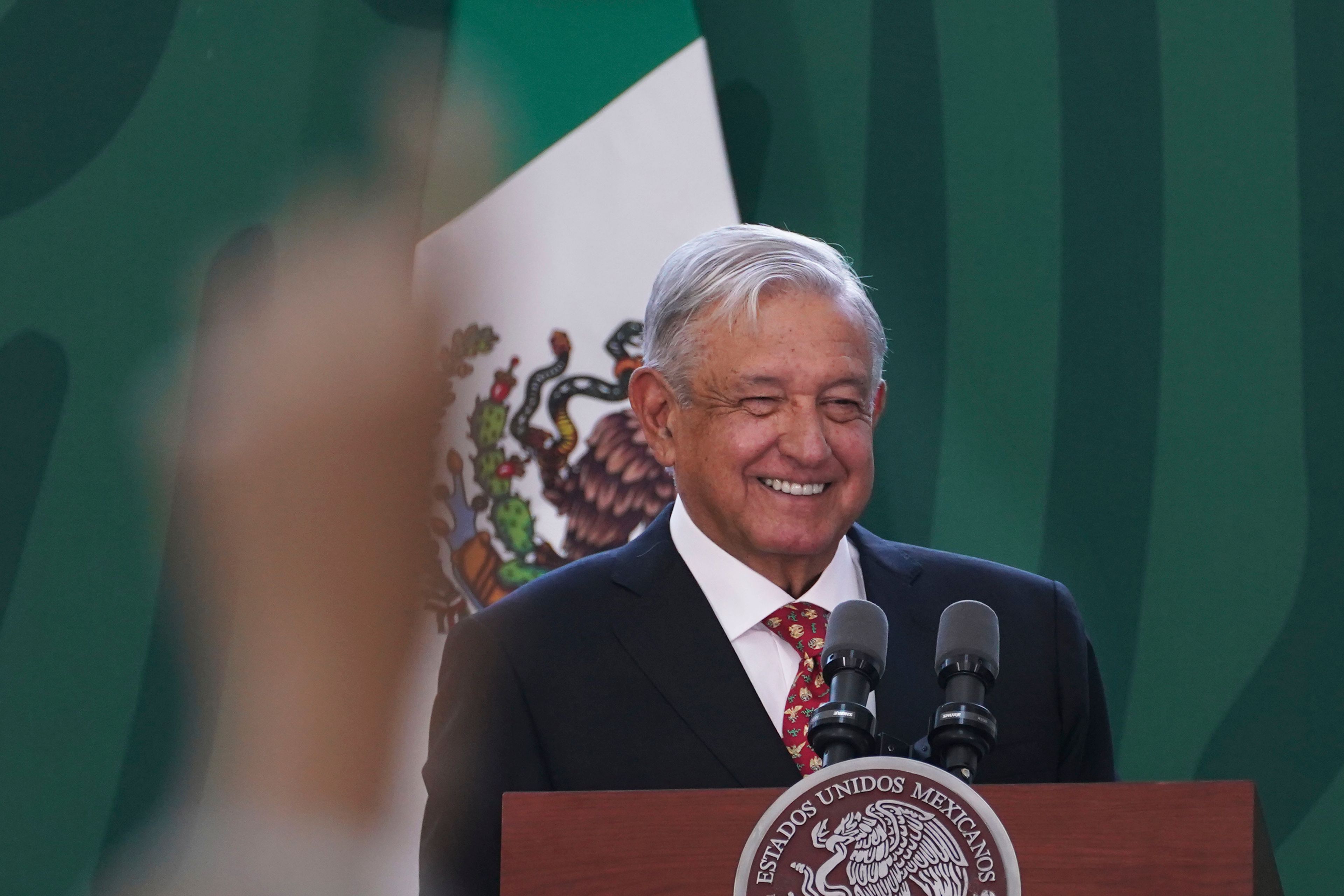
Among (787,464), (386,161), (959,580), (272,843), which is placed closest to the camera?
(787,464)

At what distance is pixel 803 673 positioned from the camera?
1.91 meters

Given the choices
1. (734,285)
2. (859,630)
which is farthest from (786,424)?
(859,630)

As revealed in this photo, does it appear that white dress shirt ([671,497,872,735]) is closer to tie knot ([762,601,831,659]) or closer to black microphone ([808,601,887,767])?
tie knot ([762,601,831,659])

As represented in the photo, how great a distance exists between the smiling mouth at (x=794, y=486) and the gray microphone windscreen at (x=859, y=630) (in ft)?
1.32

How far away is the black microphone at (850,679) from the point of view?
1.39m

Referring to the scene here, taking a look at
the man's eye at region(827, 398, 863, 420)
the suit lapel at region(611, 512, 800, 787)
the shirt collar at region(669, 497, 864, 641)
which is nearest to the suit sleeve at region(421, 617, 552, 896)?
the suit lapel at region(611, 512, 800, 787)

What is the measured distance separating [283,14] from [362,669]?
1.32 meters

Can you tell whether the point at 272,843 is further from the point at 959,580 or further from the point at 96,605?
the point at 959,580

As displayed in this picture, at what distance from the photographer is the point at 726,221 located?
3.20 meters

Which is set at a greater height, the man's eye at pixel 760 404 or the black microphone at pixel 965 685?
the man's eye at pixel 760 404

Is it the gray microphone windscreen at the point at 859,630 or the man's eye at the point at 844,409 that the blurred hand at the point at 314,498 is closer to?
the man's eye at the point at 844,409

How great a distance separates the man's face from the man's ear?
0.20ft

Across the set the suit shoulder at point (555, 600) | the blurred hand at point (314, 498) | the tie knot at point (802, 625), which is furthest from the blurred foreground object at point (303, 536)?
the tie knot at point (802, 625)

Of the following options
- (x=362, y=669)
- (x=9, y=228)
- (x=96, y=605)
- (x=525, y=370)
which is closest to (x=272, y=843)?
(x=362, y=669)
